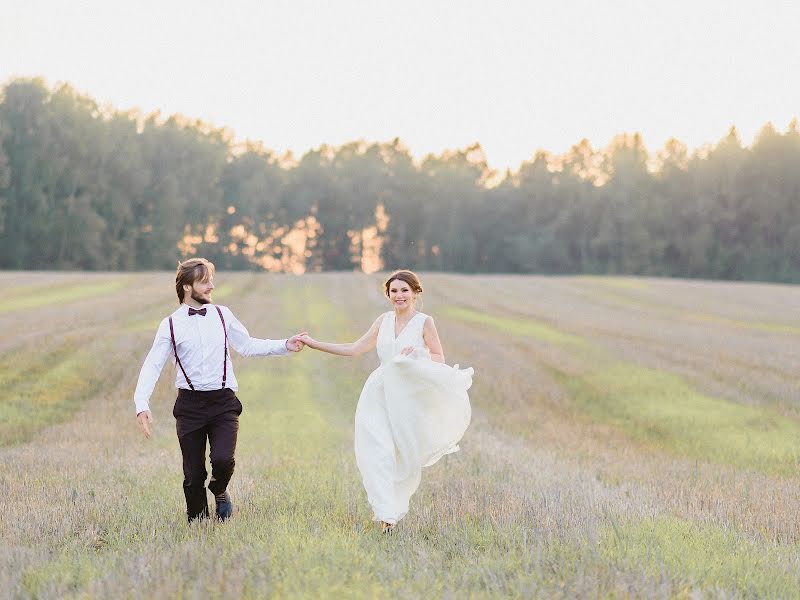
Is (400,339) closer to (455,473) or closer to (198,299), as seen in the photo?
(198,299)

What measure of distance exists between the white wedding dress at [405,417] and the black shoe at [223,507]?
4.05ft

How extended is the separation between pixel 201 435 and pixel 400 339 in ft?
6.26

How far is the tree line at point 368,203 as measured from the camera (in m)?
74.8

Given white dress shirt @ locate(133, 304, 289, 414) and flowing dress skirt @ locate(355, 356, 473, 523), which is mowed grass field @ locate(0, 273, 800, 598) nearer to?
flowing dress skirt @ locate(355, 356, 473, 523)

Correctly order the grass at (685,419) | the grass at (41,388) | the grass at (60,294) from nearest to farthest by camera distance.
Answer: the grass at (685,419)
the grass at (41,388)
the grass at (60,294)

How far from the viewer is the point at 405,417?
7211 millimetres

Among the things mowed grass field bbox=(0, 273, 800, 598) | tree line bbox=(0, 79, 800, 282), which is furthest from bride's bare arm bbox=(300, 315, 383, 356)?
tree line bbox=(0, 79, 800, 282)

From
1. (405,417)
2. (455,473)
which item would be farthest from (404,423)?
(455,473)

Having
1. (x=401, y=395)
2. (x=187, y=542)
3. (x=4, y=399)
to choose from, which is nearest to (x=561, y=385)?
(x=4, y=399)

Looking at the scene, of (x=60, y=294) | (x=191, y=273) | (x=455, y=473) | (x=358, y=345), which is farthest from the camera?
(x=60, y=294)

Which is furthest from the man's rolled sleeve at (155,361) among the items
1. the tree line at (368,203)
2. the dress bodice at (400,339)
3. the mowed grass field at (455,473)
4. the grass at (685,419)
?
the tree line at (368,203)

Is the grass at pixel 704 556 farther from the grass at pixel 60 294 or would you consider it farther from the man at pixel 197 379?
the grass at pixel 60 294

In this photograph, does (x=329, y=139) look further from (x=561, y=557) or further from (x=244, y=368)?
(x=561, y=557)

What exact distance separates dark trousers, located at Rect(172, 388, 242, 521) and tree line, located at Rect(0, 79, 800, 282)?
70.3 metres
